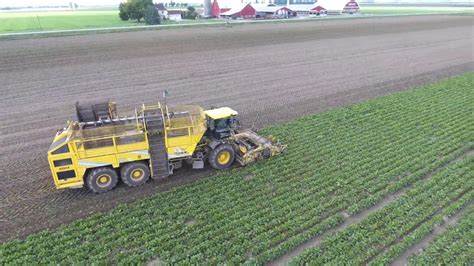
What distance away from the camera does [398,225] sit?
412 inches

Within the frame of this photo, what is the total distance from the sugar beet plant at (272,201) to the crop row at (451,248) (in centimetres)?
229

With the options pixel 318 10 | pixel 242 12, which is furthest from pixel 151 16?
pixel 318 10

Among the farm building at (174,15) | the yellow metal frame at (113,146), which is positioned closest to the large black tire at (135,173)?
the yellow metal frame at (113,146)

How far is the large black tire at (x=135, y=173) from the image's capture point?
40.3 feet

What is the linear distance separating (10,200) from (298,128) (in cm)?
1276

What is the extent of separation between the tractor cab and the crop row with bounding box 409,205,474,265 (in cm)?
766

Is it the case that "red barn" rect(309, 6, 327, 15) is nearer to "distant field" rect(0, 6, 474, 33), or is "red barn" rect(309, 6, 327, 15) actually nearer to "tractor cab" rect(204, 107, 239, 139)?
"distant field" rect(0, 6, 474, 33)

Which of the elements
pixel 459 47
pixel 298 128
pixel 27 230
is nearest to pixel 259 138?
pixel 298 128

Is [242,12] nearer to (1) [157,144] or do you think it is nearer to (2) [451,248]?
(1) [157,144]

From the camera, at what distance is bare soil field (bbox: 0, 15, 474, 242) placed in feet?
41.4

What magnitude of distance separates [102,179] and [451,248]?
442 inches

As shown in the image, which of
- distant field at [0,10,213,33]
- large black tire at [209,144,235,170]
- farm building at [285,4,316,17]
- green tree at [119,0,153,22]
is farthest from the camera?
farm building at [285,4,316,17]

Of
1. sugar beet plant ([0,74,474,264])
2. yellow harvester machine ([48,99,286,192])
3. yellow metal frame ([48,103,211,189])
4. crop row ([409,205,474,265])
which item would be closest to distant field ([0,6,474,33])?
yellow harvester machine ([48,99,286,192])

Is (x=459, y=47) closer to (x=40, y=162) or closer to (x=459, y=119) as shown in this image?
(x=459, y=119)
